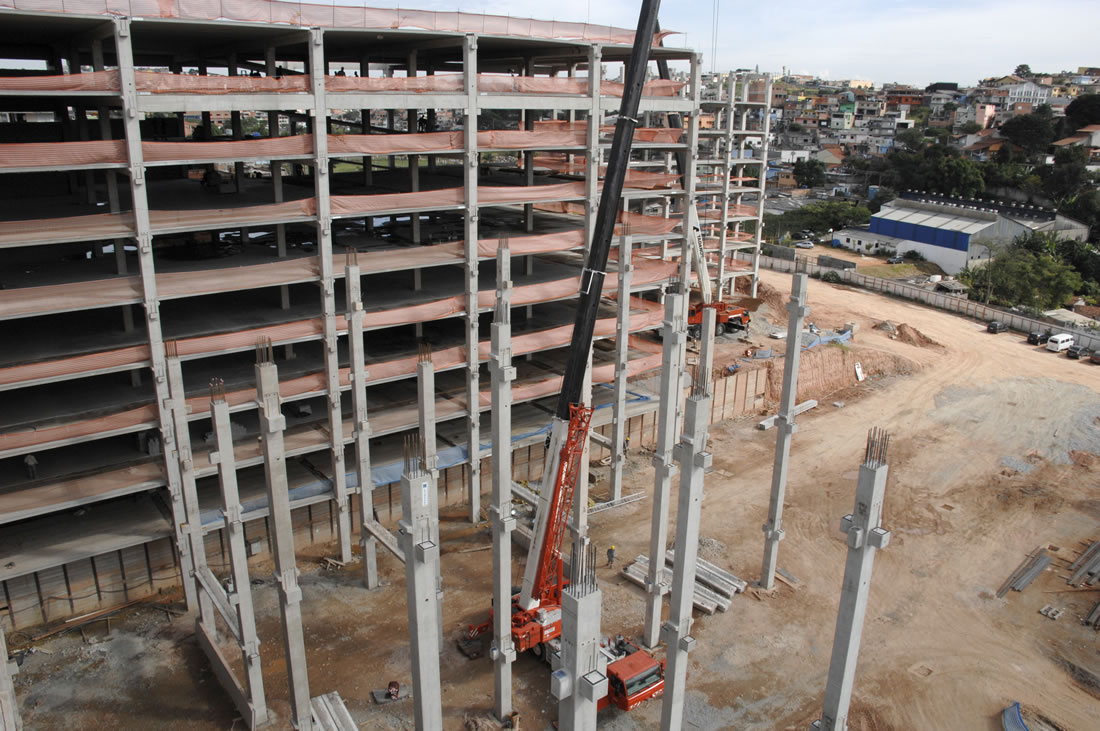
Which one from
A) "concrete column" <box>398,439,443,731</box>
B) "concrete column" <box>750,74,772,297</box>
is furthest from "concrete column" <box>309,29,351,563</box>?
"concrete column" <box>750,74,772,297</box>

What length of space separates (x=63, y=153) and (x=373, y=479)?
45.3 feet

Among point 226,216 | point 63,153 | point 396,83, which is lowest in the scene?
point 226,216

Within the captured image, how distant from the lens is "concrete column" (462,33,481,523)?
27.1 metres

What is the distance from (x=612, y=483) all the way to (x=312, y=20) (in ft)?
64.6

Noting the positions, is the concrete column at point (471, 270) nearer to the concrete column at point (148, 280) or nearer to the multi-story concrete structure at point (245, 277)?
the multi-story concrete structure at point (245, 277)

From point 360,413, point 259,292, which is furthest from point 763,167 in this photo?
point 360,413

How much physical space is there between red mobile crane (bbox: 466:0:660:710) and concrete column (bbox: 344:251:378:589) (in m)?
5.77

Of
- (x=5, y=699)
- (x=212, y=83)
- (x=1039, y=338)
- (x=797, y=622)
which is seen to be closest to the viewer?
(x=5, y=699)

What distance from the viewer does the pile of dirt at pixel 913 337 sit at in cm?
5359

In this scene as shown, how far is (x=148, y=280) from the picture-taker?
22953 mm

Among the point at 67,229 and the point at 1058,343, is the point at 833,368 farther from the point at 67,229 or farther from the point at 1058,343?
the point at 67,229

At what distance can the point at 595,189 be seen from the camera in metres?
31.4

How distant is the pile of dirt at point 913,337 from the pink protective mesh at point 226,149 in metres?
42.9

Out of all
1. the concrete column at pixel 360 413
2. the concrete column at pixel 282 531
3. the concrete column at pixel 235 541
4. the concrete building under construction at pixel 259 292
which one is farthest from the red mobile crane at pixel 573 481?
the concrete column at pixel 235 541
